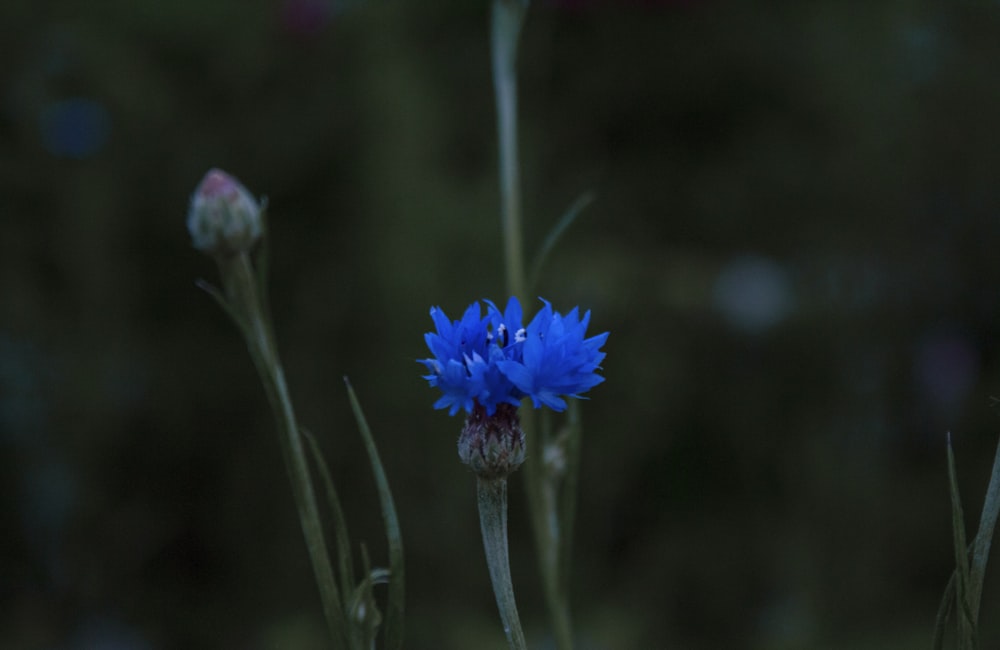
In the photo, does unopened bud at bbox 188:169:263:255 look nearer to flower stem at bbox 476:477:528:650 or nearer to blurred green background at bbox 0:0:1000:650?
flower stem at bbox 476:477:528:650

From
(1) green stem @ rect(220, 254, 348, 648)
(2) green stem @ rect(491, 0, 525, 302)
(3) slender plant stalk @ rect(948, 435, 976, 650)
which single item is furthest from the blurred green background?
(3) slender plant stalk @ rect(948, 435, 976, 650)

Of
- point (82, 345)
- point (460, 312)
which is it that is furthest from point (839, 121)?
point (82, 345)

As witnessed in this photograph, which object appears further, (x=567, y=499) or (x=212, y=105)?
(x=212, y=105)

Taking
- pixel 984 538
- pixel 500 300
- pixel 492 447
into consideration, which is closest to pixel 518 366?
pixel 492 447

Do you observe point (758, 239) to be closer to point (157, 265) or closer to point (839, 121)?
point (839, 121)

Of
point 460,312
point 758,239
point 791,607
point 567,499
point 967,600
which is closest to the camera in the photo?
point 967,600

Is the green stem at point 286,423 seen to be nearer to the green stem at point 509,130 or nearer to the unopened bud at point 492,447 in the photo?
the unopened bud at point 492,447
